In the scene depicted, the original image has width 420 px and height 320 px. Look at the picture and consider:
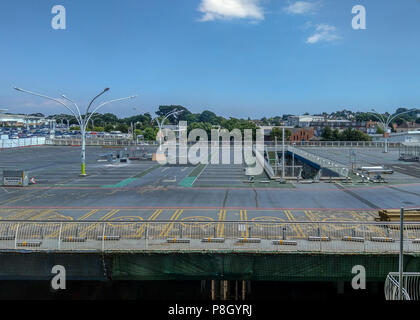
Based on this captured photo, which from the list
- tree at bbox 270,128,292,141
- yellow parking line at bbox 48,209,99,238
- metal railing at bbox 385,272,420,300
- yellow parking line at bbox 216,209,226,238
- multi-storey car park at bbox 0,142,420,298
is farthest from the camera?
tree at bbox 270,128,292,141

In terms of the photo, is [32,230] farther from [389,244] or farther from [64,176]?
[64,176]

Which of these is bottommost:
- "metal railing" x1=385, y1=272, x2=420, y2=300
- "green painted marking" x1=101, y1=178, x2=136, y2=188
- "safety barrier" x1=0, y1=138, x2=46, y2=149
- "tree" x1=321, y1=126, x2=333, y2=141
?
"metal railing" x1=385, y1=272, x2=420, y2=300

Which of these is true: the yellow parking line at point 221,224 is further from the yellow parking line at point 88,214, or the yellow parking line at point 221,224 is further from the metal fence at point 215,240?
the yellow parking line at point 88,214

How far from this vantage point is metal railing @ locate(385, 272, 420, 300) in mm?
10392

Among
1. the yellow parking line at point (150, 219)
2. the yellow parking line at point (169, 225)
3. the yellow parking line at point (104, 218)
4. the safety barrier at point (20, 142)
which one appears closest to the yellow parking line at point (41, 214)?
the yellow parking line at point (104, 218)

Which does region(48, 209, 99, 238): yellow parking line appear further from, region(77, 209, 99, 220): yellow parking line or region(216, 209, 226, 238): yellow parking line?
region(216, 209, 226, 238): yellow parking line

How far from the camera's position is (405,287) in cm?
1205

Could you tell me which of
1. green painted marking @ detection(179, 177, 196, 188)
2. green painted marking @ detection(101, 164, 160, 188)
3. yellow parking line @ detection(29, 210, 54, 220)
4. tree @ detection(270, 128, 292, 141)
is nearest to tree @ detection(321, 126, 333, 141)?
tree @ detection(270, 128, 292, 141)

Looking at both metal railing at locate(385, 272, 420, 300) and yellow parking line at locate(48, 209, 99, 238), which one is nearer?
metal railing at locate(385, 272, 420, 300)

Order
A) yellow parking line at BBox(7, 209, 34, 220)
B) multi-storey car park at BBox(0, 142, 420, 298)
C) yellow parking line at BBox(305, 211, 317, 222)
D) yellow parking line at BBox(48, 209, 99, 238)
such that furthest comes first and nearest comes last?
yellow parking line at BBox(7, 209, 34, 220) < yellow parking line at BBox(305, 211, 317, 222) < yellow parking line at BBox(48, 209, 99, 238) < multi-storey car park at BBox(0, 142, 420, 298)

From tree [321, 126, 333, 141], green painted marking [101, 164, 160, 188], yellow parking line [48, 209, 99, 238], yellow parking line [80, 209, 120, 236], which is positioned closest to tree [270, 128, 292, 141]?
tree [321, 126, 333, 141]

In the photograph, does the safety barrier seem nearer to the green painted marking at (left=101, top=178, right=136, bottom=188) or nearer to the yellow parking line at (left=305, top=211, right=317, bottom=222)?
the green painted marking at (left=101, top=178, right=136, bottom=188)

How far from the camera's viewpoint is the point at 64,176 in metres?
39.5

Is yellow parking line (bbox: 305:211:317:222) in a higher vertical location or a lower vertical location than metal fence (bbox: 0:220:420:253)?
lower
